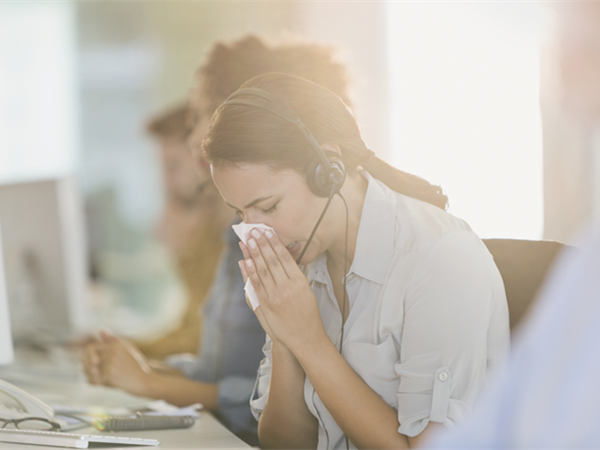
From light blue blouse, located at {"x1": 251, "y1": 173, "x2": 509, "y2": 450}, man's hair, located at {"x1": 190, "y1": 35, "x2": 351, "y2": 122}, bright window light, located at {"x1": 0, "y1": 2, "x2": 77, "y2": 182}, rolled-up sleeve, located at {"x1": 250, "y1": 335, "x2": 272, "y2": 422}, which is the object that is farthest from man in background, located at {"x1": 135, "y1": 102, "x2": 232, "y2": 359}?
bright window light, located at {"x1": 0, "y1": 2, "x2": 77, "y2": 182}

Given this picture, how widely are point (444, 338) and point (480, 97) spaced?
49 centimetres

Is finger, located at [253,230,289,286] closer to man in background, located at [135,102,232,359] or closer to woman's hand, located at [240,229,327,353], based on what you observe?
woman's hand, located at [240,229,327,353]

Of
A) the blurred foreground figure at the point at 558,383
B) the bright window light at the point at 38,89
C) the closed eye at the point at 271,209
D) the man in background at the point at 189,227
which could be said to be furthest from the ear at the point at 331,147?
the bright window light at the point at 38,89

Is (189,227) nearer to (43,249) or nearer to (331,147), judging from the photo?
(43,249)

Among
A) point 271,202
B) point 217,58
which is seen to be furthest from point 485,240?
point 217,58

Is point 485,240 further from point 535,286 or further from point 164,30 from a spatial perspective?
point 164,30

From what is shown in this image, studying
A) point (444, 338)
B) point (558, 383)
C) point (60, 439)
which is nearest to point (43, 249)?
point (60, 439)

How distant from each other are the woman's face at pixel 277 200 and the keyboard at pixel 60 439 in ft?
1.20

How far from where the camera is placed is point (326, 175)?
0.81 metres

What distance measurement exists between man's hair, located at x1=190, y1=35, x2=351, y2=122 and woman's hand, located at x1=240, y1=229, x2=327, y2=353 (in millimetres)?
282

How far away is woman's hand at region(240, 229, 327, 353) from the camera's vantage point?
0.84m

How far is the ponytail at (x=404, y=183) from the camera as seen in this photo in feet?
3.01

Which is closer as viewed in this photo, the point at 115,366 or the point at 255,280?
the point at 255,280

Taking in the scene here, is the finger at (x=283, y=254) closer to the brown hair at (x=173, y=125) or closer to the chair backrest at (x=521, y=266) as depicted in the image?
the chair backrest at (x=521, y=266)
